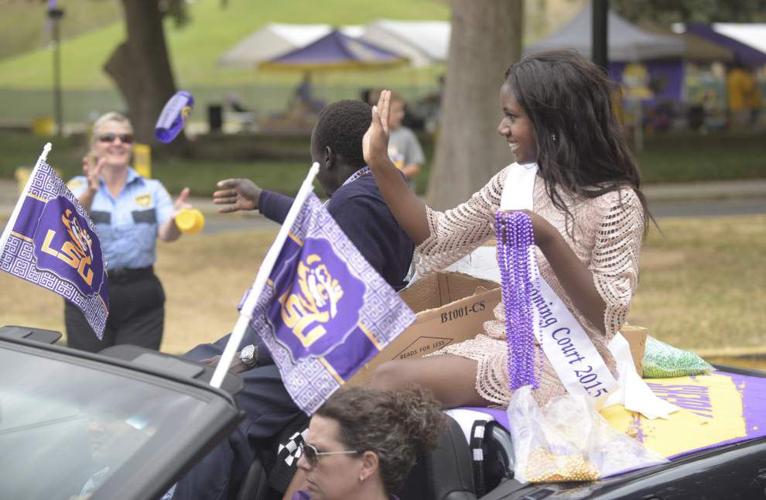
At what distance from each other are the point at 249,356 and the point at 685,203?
55.2 feet

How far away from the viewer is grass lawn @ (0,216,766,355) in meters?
9.86

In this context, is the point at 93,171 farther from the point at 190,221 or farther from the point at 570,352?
the point at 570,352

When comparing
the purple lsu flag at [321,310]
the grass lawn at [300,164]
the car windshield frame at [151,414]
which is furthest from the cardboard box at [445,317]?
the grass lawn at [300,164]

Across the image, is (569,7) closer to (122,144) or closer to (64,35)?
(64,35)

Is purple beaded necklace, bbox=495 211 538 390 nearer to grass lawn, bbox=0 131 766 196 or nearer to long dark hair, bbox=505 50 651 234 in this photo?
long dark hair, bbox=505 50 651 234

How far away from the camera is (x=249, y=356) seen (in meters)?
3.90

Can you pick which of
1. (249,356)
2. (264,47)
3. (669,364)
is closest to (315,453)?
(249,356)

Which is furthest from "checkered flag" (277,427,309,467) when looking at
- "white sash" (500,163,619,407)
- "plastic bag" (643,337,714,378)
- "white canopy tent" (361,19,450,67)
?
"white canopy tent" (361,19,450,67)

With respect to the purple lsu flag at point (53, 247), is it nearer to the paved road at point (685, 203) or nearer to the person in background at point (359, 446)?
the person in background at point (359, 446)

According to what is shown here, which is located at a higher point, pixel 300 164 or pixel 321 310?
pixel 321 310

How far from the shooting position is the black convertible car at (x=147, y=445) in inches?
105

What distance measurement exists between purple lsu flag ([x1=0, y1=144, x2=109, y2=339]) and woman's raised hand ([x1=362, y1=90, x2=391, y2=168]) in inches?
36.4

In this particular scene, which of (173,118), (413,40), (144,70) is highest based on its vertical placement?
(173,118)

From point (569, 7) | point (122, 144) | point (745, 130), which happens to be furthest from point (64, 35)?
point (122, 144)
